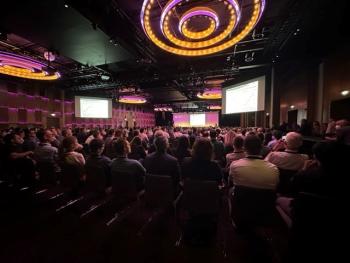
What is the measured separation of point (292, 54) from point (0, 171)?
8633 mm

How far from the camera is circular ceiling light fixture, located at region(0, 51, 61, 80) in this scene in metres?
5.00

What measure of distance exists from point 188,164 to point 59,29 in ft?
14.9

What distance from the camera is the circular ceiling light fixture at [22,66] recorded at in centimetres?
500

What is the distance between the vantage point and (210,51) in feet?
12.1

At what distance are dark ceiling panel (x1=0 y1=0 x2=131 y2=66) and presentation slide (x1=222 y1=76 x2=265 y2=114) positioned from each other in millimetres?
4582

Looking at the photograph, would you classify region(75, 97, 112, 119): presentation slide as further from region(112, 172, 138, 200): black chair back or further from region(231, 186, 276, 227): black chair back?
region(231, 186, 276, 227): black chair back

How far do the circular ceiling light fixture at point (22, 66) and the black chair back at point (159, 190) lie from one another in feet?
19.1

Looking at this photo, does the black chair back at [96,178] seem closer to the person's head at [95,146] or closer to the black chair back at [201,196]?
the person's head at [95,146]

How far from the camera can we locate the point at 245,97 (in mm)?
6859

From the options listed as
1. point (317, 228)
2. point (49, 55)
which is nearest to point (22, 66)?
point (49, 55)

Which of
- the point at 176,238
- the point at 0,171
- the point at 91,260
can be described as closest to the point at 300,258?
the point at 176,238

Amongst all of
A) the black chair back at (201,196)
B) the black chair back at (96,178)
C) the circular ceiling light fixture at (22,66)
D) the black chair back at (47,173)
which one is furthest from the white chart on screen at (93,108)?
the black chair back at (201,196)

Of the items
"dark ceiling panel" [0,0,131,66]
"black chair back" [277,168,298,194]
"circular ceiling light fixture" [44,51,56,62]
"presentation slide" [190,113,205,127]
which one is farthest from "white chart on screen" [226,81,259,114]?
"presentation slide" [190,113,205,127]

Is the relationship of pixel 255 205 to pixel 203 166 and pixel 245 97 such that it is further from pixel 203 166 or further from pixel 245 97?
pixel 245 97
